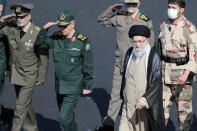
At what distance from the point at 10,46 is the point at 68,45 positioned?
34.4 inches

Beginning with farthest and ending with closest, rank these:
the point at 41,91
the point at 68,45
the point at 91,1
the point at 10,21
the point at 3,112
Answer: the point at 91,1 < the point at 41,91 < the point at 3,112 < the point at 10,21 < the point at 68,45

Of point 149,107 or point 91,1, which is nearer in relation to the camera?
point 149,107

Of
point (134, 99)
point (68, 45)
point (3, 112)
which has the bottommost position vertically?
point (3, 112)

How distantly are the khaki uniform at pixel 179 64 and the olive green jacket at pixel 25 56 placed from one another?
1.59 metres

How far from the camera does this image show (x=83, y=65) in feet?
27.7

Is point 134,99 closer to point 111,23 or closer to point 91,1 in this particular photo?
point 111,23

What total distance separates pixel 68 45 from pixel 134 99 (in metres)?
1.20

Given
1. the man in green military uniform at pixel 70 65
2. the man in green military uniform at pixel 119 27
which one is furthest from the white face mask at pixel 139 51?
the man in green military uniform at pixel 119 27

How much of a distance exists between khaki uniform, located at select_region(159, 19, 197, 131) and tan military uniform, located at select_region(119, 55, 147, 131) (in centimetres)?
103

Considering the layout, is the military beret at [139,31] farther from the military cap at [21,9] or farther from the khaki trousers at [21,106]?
the khaki trousers at [21,106]

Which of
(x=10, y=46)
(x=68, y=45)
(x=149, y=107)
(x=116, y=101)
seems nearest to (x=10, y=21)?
(x=10, y=46)

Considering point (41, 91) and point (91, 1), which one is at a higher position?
point (91, 1)

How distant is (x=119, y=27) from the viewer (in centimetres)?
909

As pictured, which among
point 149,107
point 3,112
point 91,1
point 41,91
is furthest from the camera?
point 91,1
